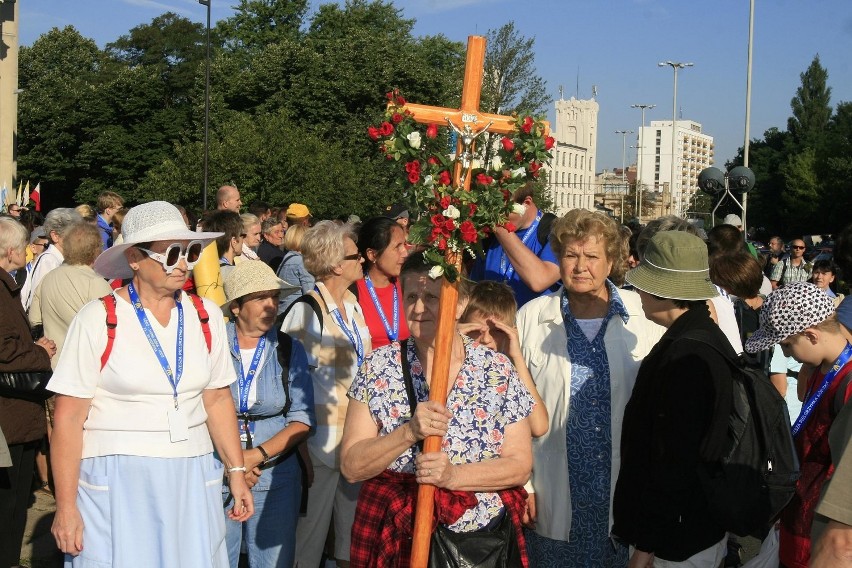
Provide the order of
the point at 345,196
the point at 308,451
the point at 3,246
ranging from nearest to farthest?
the point at 308,451, the point at 3,246, the point at 345,196

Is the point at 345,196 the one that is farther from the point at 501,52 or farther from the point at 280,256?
the point at 280,256

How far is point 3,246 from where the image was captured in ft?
21.5

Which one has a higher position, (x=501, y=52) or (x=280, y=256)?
(x=501, y=52)

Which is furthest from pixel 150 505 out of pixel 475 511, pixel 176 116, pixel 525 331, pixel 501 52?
pixel 176 116

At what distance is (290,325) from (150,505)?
1.65 meters

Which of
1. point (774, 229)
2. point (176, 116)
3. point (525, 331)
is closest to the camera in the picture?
point (525, 331)

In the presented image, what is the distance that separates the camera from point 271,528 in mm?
5125

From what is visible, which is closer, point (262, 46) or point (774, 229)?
point (262, 46)

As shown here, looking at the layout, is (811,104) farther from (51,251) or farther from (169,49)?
(51,251)

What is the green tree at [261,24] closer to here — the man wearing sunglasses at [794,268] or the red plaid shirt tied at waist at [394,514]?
the man wearing sunglasses at [794,268]

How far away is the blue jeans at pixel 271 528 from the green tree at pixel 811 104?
8559 cm

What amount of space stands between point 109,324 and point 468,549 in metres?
1.75

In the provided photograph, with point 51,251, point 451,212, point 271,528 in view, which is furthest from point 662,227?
point 51,251

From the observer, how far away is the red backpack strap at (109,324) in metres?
3.96
